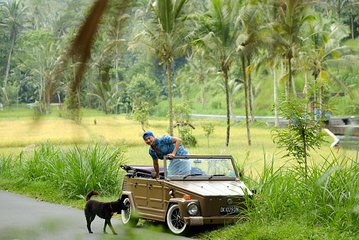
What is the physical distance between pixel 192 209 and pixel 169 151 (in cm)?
89

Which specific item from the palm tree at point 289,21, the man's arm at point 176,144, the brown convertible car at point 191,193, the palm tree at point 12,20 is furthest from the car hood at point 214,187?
the palm tree at point 12,20

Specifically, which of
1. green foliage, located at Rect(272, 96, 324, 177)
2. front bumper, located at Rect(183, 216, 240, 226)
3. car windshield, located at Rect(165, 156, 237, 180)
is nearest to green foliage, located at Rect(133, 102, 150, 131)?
front bumper, located at Rect(183, 216, 240, 226)

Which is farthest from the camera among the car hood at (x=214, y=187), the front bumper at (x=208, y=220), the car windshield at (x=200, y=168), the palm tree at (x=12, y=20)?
the car windshield at (x=200, y=168)

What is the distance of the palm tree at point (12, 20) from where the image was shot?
1.01 meters

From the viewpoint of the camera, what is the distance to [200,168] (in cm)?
720

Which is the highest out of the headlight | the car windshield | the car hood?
the car windshield

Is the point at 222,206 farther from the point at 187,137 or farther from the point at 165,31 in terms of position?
the point at 187,137

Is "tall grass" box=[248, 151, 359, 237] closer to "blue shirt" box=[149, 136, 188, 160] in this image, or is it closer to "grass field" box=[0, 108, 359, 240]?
"grass field" box=[0, 108, 359, 240]

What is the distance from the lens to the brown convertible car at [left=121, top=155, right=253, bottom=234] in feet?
21.4

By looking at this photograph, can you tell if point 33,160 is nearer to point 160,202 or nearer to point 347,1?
point 160,202

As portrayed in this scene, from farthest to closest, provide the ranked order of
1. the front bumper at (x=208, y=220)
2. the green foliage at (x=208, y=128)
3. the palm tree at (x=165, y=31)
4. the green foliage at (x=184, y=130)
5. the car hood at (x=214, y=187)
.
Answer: the green foliage at (x=208, y=128) → the green foliage at (x=184, y=130) → the car hood at (x=214, y=187) → the front bumper at (x=208, y=220) → the palm tree at (x=165, y=31)

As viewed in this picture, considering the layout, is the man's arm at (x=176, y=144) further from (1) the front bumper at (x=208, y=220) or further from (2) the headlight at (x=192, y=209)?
(1) the front bumper at (x=208, y=220)

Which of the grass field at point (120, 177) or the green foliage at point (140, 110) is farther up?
the green foliage at point (140, 110)

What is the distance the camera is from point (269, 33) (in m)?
1.26
